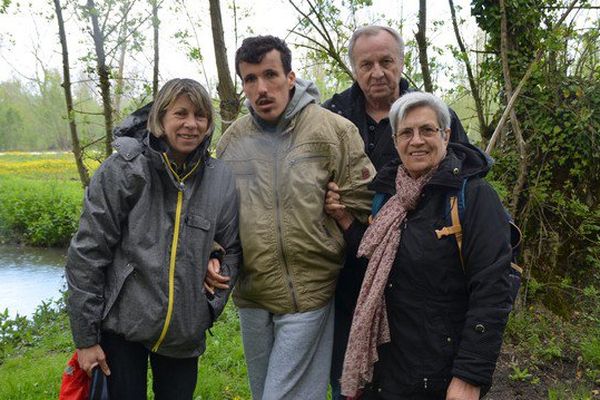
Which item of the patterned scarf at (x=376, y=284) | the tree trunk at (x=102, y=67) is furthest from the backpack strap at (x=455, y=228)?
the tree trunk at (x=102, y=67)

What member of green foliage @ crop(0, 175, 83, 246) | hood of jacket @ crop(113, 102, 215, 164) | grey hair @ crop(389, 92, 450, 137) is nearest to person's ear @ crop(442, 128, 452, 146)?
grey hair @ crop(389, 92, 450, 137)

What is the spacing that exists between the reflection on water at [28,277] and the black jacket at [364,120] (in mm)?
7578

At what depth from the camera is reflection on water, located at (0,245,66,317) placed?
379 inches

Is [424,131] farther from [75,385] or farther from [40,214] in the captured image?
[40,214]

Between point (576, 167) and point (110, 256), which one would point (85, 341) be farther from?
point (576, 167)

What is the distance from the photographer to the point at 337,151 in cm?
249

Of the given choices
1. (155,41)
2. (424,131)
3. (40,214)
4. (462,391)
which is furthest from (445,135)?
(40,214)

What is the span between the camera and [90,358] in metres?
2.27

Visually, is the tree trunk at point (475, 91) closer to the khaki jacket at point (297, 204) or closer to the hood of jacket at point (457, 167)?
the khaki jacket at point (297, 204)

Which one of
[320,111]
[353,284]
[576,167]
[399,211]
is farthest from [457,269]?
[576,167]

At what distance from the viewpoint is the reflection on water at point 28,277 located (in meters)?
9.63

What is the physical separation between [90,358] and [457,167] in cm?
175

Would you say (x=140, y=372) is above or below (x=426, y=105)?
below

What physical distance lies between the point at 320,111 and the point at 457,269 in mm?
1032
